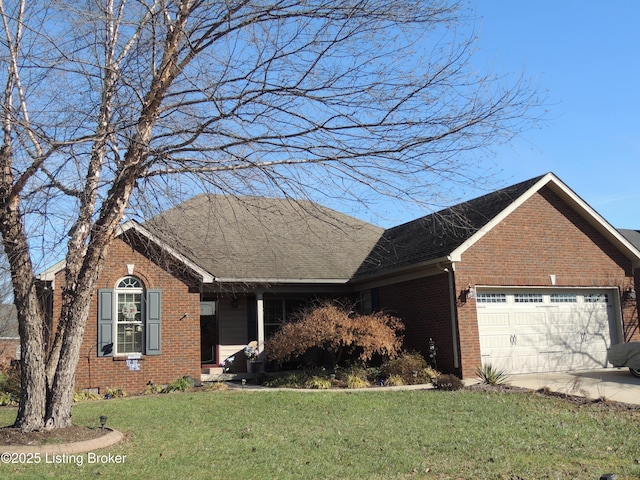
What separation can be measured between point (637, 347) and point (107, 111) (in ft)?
44.9

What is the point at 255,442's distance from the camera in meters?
8.48

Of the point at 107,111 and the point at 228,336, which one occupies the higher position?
the point at 107,111

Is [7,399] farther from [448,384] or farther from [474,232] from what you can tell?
[474,232]

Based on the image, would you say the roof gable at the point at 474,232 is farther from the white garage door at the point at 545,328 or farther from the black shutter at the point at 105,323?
the black shutter at the point at 105,323

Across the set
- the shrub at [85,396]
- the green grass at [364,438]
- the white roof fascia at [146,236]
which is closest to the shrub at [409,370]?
the green grass at [364,438]

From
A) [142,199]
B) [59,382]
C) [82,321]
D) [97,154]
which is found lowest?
[59,382]

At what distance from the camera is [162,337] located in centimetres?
1616

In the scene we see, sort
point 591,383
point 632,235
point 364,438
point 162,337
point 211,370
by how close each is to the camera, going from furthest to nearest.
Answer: point 632,235 < point 211,370 < point 162,337 < point 591,383 < point 364,438

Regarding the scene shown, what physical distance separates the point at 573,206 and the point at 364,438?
1210 cm

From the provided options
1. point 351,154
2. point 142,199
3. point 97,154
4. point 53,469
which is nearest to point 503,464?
point 351,154

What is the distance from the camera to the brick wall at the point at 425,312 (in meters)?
15.8

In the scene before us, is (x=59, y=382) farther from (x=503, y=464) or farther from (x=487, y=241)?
(x=487, y=241)

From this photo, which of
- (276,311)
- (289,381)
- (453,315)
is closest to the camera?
(289,381)

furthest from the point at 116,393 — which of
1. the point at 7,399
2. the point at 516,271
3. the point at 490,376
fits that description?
the point at 516,271
